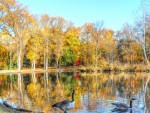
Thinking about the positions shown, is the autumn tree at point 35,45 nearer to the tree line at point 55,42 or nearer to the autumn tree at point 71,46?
the tree line at point 55,42

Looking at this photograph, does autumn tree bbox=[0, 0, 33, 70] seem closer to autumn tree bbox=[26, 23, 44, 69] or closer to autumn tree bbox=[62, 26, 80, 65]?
autumn tree bbox=[26, 23, 44, 69]

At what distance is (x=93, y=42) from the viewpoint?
219ft

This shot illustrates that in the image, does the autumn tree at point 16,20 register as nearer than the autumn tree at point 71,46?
Yes

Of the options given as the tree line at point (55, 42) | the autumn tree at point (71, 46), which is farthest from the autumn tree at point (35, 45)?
the autumn tree at point (71, 46)

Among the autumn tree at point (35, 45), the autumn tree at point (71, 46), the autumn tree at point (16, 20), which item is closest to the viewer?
the autumn tree at point (16, 20)

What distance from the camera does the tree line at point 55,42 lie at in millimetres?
55031

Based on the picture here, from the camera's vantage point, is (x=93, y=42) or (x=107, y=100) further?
(x=93, y=42)

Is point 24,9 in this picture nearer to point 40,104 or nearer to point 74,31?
point 74,31

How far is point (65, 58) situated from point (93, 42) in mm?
11598

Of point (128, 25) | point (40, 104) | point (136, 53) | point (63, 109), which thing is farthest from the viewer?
point (136, 53)

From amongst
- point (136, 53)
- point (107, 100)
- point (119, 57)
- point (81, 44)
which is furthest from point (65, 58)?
point (107, 100)

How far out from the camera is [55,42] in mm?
65062

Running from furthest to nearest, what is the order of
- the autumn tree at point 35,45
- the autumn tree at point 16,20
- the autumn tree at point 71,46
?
the autumn tree at point 71,46
the autumn tree at point 35,45
the autumn tree at point 16,20

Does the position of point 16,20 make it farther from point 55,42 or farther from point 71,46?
point 71,46
